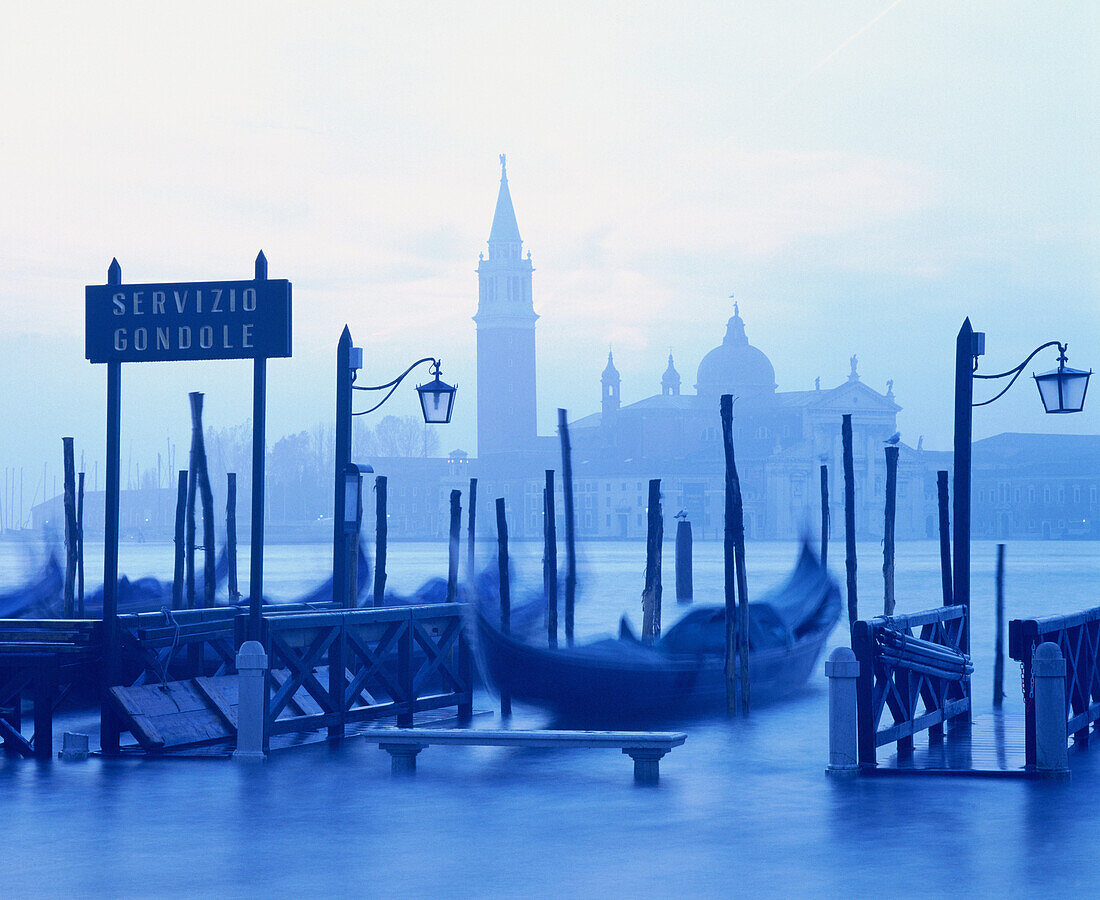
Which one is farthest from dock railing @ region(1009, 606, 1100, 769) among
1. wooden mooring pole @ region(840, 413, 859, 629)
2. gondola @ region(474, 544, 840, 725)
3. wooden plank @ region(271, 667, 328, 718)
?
wooden mooring pole @ region(840, 413, 859, 629)

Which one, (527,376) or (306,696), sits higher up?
(527,376)

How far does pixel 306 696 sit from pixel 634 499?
101306 mm

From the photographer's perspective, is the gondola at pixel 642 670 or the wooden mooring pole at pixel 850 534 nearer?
the gondola at pixel 642 670

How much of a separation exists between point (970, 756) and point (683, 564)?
32.8m

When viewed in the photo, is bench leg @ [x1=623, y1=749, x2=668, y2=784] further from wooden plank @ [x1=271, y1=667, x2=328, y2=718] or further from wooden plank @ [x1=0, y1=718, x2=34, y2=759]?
wooden plank @ [x1=0, y1=718, x2=34, y2=759]

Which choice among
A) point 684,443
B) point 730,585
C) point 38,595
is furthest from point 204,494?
point 684,443

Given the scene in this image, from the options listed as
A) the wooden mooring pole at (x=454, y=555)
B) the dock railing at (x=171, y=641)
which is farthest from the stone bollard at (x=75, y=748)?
the wooden mooring pole at (x=454, y=555)

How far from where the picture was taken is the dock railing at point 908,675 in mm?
7883

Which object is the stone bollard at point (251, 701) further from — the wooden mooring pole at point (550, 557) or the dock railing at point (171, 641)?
the wooden mooring pole at point (550, 557)

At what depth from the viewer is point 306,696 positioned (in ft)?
33.2

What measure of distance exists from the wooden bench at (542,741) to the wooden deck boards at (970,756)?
91cm

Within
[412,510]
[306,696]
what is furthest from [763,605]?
[412,510]

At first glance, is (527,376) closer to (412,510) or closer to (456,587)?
(412,510)

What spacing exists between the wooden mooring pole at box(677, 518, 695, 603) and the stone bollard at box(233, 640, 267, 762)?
1254 inches
